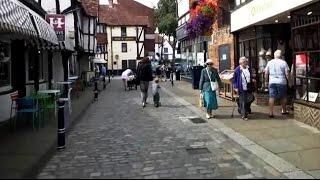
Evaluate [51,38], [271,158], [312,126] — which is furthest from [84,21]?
[271,158]

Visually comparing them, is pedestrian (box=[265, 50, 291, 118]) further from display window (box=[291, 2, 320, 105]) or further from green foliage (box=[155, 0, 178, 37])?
green foliage (box=[155, 0, 178, 37])

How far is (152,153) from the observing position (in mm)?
8648

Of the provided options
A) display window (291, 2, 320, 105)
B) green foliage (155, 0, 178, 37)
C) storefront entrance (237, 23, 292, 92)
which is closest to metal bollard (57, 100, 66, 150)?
display window (291, 2, 320, 105)

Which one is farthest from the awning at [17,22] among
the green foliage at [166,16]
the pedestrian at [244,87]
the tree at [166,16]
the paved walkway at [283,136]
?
the green foliage at [166,16]

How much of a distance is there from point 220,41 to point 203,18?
5.31 ft

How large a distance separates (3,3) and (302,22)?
7.09m

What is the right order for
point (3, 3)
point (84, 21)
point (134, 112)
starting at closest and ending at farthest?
1. point (3, 3)
2. point (134, 112)
3. point (84, 21)

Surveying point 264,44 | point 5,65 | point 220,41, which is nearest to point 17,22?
point 5,65

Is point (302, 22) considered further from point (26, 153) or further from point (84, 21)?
point (84, 21)

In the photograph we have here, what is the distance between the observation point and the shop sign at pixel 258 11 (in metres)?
12.3

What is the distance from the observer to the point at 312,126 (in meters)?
11.0

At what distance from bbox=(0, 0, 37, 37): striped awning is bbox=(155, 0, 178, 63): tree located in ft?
140

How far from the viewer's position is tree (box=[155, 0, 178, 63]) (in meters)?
54.8

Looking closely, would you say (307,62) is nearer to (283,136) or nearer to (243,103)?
(243,103)
